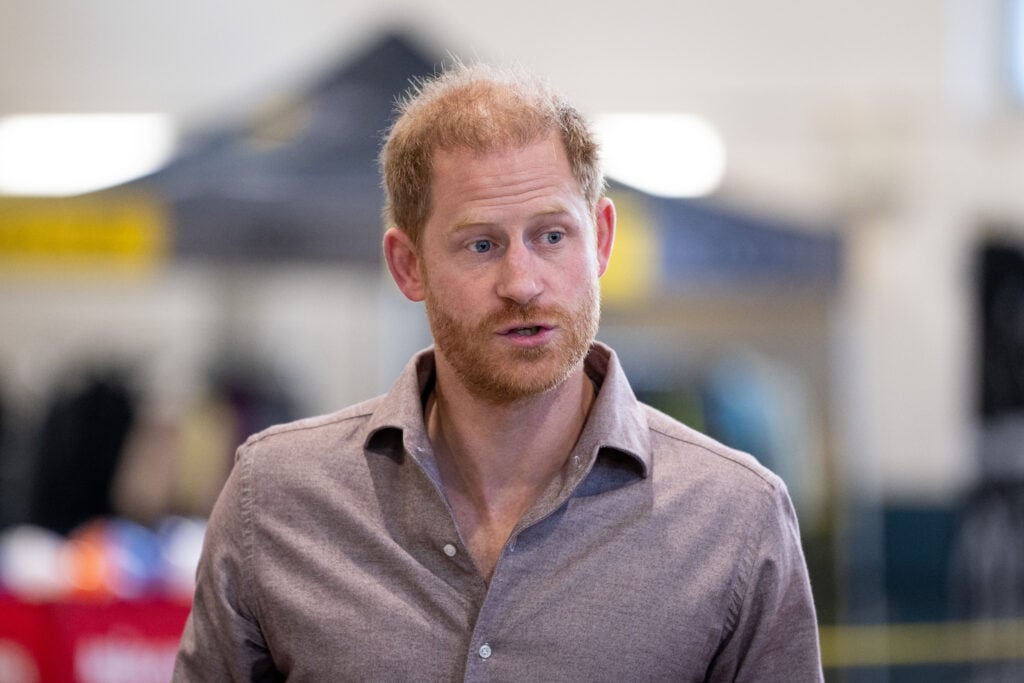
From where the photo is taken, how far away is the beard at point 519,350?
5.53 feet

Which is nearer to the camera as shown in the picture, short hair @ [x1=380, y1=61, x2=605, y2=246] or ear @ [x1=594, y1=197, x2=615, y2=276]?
short hair @ [x1=380, y1=61, x2=605, y2=246]

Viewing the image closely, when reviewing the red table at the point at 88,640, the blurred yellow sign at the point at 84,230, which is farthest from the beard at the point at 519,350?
the blurred yellow sign at the point at 84,230

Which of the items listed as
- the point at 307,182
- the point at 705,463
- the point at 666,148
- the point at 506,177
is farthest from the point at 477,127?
the point at 666,148

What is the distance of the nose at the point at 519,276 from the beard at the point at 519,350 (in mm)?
18

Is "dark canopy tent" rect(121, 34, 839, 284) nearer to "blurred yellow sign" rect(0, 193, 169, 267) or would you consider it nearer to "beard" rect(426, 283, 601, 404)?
"blurred yellow sign" rect(0, 193, 169, 267)

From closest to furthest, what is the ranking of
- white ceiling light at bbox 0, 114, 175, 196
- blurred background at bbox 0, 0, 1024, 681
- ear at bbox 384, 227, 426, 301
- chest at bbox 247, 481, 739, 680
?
chest at bbox 247, 481, 739, 680, ear at bbox 384, 227, 426, 301, white ceiling light at bbox 0, 114, 175, 196, blurred background at bbox 0, 0, 1024, 681

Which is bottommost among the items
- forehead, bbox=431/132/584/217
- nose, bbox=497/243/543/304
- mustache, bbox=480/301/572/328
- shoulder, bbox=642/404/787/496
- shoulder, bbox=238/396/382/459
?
shoulder, bbox=642/404/787/496

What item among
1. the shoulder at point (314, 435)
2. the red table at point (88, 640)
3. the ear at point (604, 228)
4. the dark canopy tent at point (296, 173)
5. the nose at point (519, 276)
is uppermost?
the dark canopy tent at point (296, 173)

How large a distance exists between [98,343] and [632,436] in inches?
250

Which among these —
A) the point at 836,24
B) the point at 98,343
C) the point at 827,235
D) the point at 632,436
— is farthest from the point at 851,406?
the point at 632,436

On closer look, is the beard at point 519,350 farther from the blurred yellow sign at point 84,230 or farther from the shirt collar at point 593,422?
the blurred yellow sign at point 84,230

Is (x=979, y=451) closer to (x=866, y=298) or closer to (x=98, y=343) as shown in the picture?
(x=866, y=298)

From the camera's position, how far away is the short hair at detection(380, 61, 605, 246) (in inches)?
68.0

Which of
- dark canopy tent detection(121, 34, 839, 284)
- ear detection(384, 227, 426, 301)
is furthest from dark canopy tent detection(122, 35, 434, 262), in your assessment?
ear detection(384, 227, 426, 301)
